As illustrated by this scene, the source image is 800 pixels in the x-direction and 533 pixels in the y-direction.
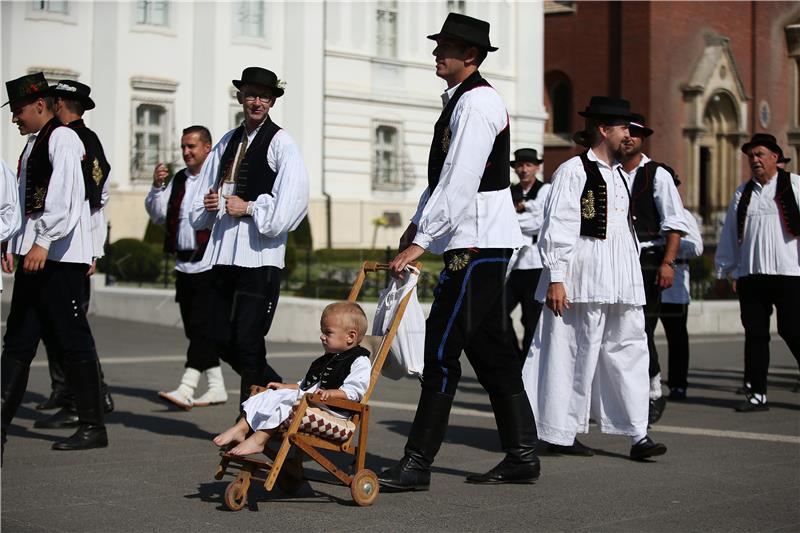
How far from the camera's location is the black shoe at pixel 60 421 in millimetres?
8773

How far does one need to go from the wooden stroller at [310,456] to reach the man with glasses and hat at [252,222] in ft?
3.56

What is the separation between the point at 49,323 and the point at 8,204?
1208 mm

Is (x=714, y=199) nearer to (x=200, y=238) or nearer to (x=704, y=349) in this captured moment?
(x=704, y=349)

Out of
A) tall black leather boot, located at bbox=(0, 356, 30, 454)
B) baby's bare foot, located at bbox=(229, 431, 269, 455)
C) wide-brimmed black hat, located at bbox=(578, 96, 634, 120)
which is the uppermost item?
wide-brimmed black hat, located at bbox=(578, 96, 634, 120)

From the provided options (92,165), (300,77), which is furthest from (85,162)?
(300,77)

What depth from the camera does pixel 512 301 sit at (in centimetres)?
1156

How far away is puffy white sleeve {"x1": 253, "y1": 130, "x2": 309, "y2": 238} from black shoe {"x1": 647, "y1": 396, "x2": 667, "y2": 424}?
10.7 ft

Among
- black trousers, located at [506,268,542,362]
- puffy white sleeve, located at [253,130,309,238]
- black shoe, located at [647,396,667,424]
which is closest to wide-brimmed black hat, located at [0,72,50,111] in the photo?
puffy white sleeve, located at [253,130,309,238]

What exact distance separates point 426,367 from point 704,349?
1034 centimetres

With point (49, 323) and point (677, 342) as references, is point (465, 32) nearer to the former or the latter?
point (49, 323)

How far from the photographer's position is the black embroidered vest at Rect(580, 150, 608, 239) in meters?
7.68

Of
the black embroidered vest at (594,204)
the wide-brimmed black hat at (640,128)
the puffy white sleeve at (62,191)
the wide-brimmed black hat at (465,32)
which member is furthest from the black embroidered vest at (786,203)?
the puffy white sleeve at (62,191)

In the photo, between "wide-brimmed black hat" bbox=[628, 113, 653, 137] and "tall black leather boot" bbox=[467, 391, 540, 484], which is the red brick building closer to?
"wide-brimmed black hat" bbox=[628, 113, 653, 137]

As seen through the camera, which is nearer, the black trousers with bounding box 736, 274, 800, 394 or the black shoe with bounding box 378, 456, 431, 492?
the black shoe with bounding box 378, 456, 431, 492
